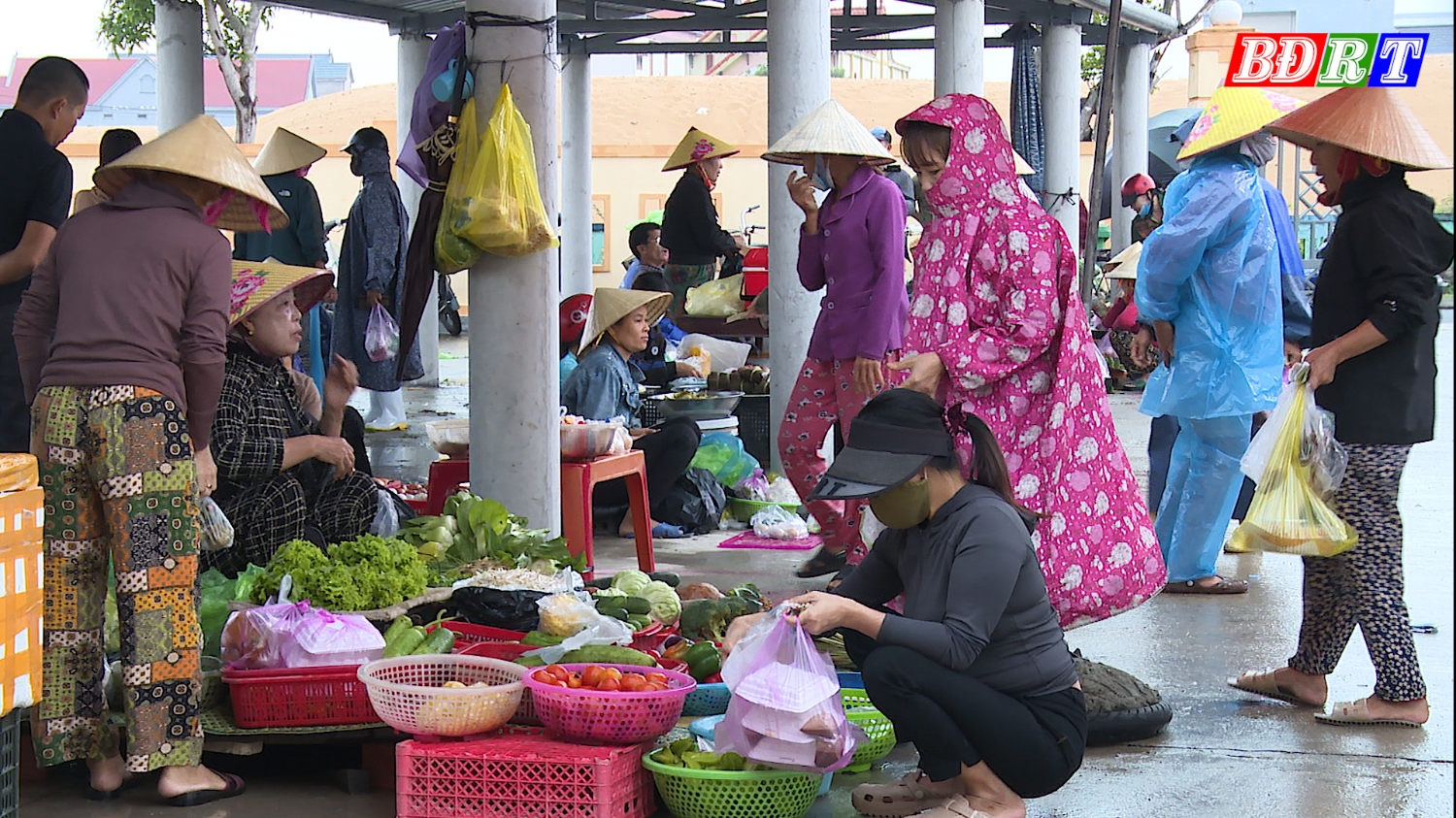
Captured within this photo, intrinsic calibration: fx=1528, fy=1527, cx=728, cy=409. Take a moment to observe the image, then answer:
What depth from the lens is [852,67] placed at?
61156 mm

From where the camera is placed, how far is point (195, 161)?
3.77 meters

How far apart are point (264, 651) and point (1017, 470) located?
213cm

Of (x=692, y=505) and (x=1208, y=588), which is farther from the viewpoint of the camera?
(x=692, y=505)

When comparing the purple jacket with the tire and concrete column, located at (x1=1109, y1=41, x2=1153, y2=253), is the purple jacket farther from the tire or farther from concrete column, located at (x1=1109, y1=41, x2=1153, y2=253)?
the tire

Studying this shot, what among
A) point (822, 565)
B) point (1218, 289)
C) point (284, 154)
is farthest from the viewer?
point (284, 154)

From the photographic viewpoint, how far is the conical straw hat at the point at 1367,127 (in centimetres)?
422

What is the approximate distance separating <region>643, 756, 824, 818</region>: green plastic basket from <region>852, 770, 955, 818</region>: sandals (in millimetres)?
196

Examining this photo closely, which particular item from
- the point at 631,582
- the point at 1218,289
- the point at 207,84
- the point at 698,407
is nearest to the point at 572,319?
the point at 698,407

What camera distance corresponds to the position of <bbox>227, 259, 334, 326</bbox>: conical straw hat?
489cm

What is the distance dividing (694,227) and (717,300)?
53.9 inches

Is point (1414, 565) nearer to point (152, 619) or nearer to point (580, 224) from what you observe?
point (152, 619)

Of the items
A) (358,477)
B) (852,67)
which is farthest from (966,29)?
(852,67)

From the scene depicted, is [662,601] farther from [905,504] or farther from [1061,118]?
[1061,118]

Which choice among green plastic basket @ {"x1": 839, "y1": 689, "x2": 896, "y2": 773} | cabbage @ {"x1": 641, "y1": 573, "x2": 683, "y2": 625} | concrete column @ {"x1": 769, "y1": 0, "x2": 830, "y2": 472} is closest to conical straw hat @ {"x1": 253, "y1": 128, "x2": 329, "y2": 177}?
concrete column @ {"x1": 769, "y1": 0, "x2": 830, "y2": 472}
